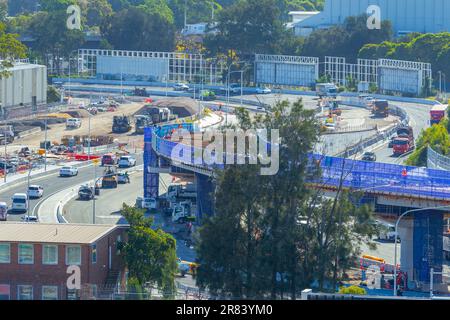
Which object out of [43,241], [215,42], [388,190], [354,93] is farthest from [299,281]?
[215,42]

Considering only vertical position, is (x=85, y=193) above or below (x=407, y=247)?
below

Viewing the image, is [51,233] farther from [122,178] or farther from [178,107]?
[178,107]

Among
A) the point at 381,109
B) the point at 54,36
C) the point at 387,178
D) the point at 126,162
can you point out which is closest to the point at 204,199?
the point at 387,178

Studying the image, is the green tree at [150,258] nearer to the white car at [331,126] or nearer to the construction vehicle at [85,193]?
the construction vehicle at [85,193]

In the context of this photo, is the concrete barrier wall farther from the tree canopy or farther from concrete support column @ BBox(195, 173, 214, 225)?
the tree canopy

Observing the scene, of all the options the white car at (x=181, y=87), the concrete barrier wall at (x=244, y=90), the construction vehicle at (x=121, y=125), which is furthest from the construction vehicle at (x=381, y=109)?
the white car at (x=181, y=87)

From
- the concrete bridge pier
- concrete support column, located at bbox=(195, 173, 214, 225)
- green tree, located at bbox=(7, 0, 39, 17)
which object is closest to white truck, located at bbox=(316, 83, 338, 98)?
concrete support column, located at bbox=(195, 173, 214, 225)
